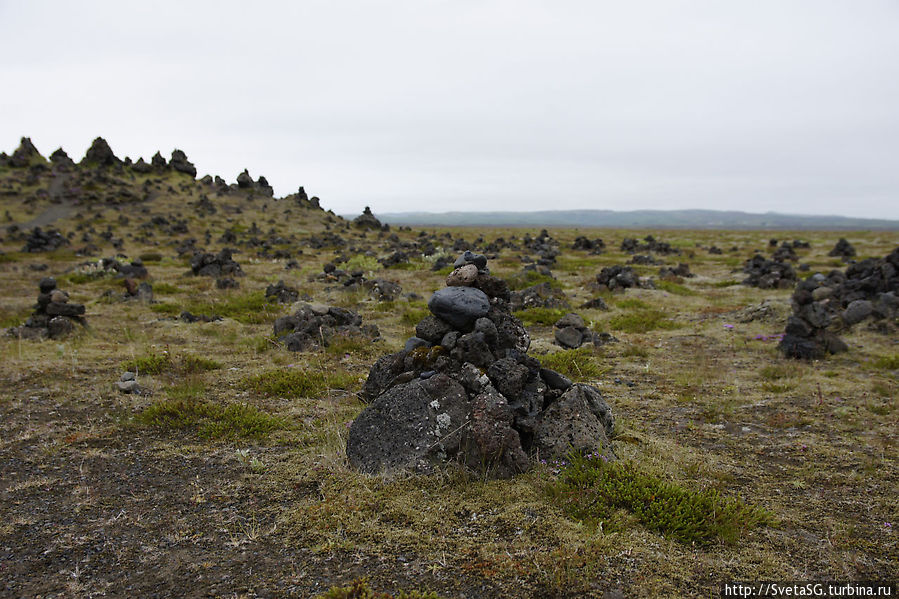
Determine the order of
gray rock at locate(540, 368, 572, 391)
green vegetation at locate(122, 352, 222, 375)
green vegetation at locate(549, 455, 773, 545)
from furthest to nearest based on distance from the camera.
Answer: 1. green vegetation at locate(122, 352, 222, 375)
2. gray rock at locate(540, 368, 572, 391)
3. green vegetation at locate(549, 455, 773, 545)

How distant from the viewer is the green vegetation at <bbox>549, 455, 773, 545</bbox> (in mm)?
5238

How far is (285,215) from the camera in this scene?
68688 millimetres

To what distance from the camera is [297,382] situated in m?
10.2

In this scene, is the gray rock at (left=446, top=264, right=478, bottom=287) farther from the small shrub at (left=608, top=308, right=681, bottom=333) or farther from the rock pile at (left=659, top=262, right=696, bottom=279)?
the rock pile at (left=659, top=262, right=696, bottom=279)

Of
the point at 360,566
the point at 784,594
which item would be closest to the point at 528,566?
the point at 360,566

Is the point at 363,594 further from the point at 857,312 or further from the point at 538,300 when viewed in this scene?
the point at 857,312

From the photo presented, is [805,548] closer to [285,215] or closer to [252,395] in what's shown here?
[252,395]

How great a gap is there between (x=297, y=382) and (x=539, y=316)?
928 centimetres

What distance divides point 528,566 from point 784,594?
2285mm

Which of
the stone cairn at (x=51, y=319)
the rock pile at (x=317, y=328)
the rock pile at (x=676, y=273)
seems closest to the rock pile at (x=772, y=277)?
the rock pile at (x=676, y=273)

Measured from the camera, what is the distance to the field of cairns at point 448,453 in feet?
15.7

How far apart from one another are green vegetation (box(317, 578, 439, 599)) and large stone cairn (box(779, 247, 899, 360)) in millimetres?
12317

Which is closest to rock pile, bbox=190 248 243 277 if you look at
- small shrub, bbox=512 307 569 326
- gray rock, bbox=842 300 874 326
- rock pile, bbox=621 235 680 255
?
small shrub, bbox=512 307 569 326

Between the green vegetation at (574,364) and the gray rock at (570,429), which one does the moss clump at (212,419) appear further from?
the green vegetation at (574,364)
